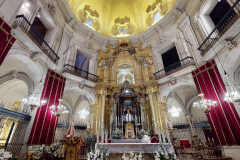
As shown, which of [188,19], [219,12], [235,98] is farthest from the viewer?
[188,19]

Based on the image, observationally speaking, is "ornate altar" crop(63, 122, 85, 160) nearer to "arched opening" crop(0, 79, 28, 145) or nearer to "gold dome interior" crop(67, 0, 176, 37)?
"arched opening" crop(0, 79, 28, 145)

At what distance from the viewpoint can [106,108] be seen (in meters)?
10.4

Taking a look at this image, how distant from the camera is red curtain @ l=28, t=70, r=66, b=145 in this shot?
22.5 ft

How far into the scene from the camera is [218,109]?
22.1ft

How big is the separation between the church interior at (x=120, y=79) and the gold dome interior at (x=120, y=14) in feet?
0.42

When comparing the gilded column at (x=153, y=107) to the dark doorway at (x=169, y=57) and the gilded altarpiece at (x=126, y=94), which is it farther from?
the dark doorway at (x=169, y=57)

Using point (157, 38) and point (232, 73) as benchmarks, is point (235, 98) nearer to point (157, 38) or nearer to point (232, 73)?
point (232, 73)

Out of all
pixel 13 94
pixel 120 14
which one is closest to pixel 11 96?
pixel 13 94

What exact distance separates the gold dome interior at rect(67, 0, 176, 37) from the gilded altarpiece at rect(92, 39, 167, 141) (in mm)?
3351

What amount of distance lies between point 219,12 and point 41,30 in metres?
13.1

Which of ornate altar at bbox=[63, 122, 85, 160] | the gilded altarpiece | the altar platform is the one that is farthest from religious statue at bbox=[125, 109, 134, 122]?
ornate altar at bbox=[63, 122, 85, 160]

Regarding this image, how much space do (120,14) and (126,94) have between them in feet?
38.6

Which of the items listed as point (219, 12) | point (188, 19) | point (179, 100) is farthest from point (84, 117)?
point (219, 12)

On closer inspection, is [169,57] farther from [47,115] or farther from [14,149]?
[14,149]
